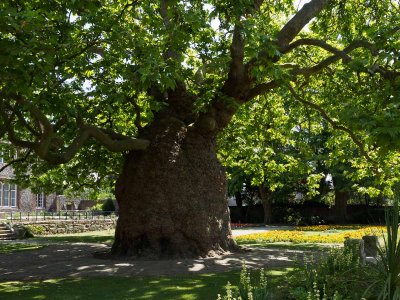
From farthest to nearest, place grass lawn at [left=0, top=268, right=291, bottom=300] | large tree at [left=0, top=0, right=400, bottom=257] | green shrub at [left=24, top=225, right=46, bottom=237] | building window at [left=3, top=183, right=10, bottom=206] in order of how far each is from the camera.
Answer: building window at [left=3, top=183, right=10, bottom=206], green shrub at [left=24, top=225, right=46, bottom=237], large tree at [left=0, top=0, right=400, bottom=257], grass lawn at [left=0, top=268, right=291, bottom=300]

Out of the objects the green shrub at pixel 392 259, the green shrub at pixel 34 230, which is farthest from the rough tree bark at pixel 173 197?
the green shrub at pixel 34 230

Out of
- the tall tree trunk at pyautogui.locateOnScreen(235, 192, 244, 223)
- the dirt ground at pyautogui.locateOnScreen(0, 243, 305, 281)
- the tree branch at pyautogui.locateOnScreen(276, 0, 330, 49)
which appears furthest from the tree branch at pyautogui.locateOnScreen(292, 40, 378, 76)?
the tall tree trunk at pyautogui.locateOnScreen(235, 192, 244, 223)

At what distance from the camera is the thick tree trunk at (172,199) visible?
12266 millimetres

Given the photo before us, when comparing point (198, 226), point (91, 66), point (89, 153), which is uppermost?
point (91, 66)

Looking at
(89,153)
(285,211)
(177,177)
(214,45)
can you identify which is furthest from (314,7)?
(285,211)

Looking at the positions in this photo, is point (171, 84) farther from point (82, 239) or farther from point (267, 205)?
point (267, 205)

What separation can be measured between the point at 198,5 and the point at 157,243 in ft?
19.4

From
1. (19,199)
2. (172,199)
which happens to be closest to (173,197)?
(172,199)

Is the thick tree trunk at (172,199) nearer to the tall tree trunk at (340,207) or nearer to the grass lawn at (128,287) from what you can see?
the grass lawn at (128,287)

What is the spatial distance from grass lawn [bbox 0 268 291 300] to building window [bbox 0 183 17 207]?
3521 centimetres

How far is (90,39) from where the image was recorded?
10.2 meters

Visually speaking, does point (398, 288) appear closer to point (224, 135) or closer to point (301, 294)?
point (301, 294)

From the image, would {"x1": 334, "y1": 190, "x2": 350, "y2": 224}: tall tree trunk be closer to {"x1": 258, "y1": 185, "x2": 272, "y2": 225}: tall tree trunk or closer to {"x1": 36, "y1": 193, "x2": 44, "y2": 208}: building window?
{"x1": 258, "y1": 185, "x2": 272, "y2": 225}: tall tree trunk

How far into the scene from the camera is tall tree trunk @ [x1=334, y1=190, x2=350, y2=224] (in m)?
37.6
